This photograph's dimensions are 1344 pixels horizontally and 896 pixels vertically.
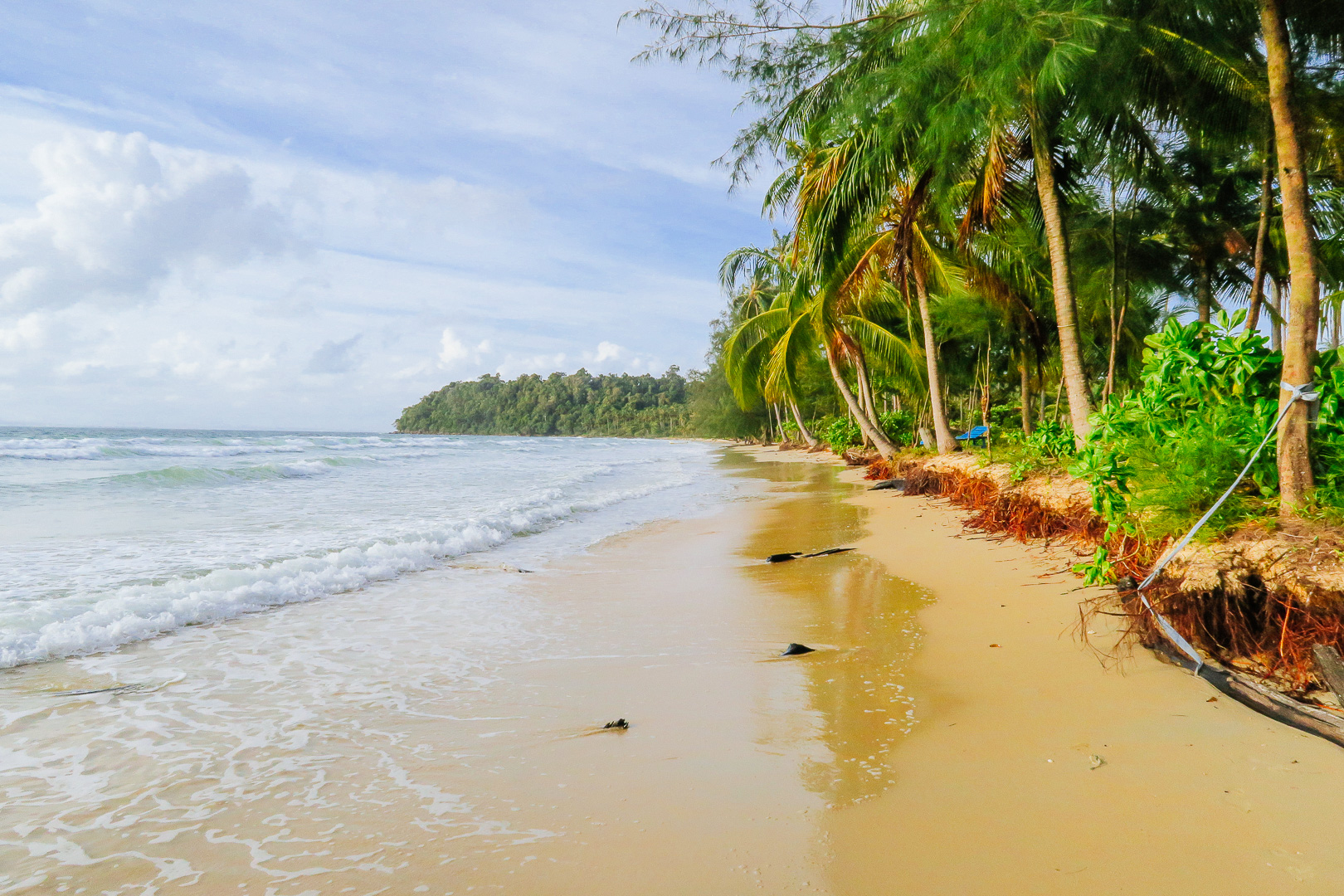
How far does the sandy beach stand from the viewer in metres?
2.20

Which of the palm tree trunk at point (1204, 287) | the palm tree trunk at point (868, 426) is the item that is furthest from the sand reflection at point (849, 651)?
the palm tree trunk at point (868, 426)

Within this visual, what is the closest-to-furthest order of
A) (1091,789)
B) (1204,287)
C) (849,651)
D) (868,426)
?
(1091,789) < (849,651) < (1204,287) < (868,426)

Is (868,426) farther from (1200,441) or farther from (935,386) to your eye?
(1200,441)

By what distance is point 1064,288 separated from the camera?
7.75 m

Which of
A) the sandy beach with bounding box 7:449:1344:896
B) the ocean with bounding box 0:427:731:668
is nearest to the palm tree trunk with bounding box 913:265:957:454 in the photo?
the ocean with bounding box 0:427:731:668

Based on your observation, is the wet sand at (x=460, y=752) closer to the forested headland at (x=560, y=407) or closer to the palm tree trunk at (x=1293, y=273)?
the palm tree trunk at (x=1293, y=273)

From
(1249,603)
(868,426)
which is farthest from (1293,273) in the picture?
(868,426)

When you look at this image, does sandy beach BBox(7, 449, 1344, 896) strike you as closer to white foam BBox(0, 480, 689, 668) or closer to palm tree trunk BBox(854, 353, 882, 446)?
white foam BBox(0, 480, 689, 668)

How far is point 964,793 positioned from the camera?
2543 mm

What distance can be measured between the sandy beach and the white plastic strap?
184 mm

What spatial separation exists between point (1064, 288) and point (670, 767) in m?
7.16

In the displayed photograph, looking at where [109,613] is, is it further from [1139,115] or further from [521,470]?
[521,470]

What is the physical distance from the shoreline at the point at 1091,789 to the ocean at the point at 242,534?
5.04m

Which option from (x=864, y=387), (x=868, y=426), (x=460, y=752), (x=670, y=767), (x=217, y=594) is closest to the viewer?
(x=670, y=767)
